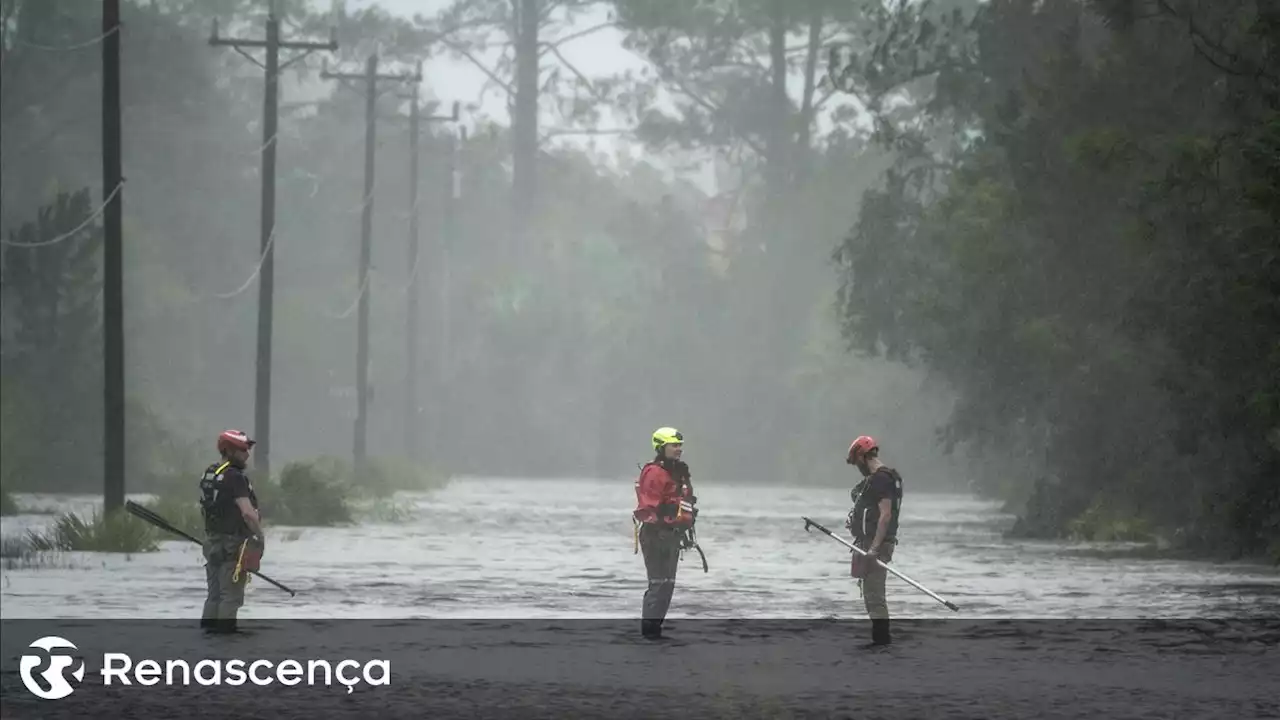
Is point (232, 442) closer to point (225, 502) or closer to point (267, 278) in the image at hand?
point (225, 502)

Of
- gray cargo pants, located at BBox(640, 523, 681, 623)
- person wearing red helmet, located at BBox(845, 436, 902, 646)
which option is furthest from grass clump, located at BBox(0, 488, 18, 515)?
person wearing red helmet, located at BBox(845, 436, 902, 646)

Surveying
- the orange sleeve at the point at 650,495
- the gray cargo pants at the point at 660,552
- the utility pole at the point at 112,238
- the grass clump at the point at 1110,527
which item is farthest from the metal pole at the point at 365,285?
the orange sleeve at the point at 650,495

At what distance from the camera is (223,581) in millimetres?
20016

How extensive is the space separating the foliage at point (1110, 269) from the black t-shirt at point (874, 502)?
9599mm

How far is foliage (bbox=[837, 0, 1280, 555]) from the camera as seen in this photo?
33.5 meters

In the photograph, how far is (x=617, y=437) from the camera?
334 feet

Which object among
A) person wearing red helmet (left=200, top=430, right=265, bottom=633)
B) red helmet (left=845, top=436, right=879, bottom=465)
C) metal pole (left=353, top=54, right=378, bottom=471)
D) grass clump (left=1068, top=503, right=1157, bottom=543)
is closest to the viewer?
Answer: person wearing red helmet (left=200, top=430, right=265, bottom=633)

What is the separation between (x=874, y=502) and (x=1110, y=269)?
23294 millimetres

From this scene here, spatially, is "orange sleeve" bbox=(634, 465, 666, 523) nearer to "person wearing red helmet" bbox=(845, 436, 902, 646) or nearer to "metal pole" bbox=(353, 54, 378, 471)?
"person wearing red helmet" bbox=(845, 436, 902, 646)

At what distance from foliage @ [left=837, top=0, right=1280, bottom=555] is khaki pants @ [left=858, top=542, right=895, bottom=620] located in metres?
9.63

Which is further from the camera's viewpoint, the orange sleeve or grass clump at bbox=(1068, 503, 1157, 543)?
grass clump at bbox=(1068, 503, 1157, 543)

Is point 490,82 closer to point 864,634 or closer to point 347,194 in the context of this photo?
point 347,194

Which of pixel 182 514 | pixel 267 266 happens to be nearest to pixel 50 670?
pixel 182 514

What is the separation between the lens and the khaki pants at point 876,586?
20.0 meters
